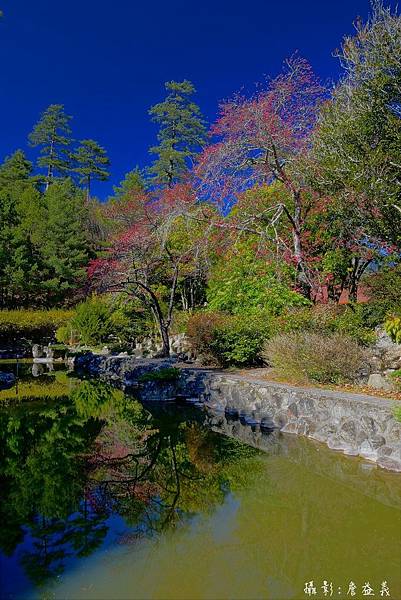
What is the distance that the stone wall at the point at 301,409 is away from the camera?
223 inches

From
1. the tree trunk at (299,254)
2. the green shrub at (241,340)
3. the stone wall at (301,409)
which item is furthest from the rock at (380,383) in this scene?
the tree trunk at (299,254)

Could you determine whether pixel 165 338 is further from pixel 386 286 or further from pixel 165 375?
pixel 386 286

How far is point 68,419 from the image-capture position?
27.8ft

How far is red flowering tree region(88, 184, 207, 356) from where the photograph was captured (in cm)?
1473

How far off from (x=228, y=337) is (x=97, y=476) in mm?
5760

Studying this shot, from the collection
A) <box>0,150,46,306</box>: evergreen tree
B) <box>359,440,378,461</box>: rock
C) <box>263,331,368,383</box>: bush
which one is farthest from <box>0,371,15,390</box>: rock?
<box>0,150,46,306</box>: evergreen tree

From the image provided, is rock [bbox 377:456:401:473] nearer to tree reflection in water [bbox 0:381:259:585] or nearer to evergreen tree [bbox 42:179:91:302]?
tree reflection in water [bbox 0:381:259:585]

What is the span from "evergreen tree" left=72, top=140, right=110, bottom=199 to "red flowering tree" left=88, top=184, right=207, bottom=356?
22.3 meters

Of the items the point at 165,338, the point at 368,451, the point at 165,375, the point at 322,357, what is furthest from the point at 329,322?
the point at 165,338

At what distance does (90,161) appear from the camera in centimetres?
3938

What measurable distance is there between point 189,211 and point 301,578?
35.5 ft

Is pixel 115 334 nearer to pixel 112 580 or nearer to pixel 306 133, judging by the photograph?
pixel 306 133

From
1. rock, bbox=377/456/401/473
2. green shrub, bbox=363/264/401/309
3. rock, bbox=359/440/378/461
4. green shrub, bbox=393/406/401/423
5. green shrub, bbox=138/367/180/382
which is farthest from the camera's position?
green shrub, bbox=138/367/180/382

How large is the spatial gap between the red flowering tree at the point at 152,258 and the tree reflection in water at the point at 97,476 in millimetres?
6791
